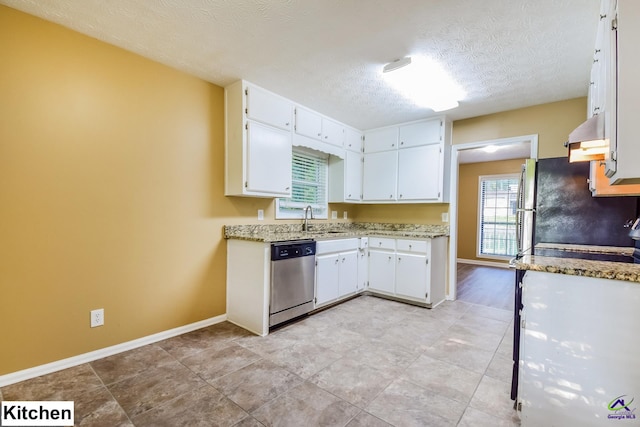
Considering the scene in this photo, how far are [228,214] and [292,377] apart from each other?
176 cm

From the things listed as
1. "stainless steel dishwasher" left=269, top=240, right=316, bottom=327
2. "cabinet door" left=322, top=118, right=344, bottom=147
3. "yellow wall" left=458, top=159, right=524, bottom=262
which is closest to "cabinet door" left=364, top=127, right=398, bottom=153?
"cabinet door" left=322, top=118, right=344, bottom=147

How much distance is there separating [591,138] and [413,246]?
2264mm

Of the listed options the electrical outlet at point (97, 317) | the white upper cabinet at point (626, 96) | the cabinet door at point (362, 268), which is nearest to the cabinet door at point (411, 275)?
the cabinet door at point (362, 268)

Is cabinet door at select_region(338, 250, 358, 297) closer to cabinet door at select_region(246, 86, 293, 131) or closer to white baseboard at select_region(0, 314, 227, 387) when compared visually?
white baseboard at select_region(0, 314, 227, 387)

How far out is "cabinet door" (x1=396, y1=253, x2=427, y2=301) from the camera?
351 cm

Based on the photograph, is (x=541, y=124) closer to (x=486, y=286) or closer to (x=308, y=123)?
(x=486, y=286)

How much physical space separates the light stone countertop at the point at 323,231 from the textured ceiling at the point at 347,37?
5.10 feet

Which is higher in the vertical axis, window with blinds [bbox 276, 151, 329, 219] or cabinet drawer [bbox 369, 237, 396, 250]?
window with blinds [bbox 276, 151, 329, 219]

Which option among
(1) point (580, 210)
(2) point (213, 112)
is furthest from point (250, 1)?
(1) point (580, 210)

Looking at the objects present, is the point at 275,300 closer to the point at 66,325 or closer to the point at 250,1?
the point at 66,325

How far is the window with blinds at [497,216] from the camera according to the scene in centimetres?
634

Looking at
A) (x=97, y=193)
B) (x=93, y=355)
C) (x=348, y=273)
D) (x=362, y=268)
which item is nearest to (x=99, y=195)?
(x=97, y=193)

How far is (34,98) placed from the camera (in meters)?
1.96

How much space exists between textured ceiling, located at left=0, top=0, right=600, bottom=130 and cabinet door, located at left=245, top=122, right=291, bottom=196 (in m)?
0.50
